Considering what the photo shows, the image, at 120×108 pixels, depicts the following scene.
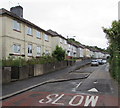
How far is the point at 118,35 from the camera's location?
20.2 m

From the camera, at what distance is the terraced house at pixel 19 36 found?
24.1 m

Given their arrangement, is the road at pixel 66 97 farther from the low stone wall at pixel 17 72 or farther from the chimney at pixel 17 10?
the chimney at pixel 17 10

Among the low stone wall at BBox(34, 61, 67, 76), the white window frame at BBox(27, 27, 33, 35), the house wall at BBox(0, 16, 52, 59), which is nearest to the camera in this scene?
the house wall at BBox(0, 16, 52, 59)

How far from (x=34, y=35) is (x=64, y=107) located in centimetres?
2458

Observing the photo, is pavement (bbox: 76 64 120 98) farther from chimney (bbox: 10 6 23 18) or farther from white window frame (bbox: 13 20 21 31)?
chimney (bbox: 10 6 23 18)

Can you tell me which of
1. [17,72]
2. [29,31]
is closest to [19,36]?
[29,31]

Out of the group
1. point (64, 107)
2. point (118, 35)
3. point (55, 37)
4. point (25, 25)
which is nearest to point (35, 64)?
point (25, 25)

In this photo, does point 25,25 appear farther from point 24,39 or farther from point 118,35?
point 118,35

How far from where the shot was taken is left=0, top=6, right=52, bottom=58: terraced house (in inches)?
947

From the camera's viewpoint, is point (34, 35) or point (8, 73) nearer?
point (8, 73)

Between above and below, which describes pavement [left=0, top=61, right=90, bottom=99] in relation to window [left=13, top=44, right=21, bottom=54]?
below

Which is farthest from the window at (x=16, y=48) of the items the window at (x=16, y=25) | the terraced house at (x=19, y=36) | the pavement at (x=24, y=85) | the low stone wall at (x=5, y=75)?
the low stone wall at (x=5, y=75)

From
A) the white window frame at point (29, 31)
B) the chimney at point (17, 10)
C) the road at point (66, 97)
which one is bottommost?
the road at point (66, 97)

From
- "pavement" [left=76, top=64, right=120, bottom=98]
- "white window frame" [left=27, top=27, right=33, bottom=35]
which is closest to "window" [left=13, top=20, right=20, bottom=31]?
"white window frame" [left=27, top=27, right=33, bottom=35]
